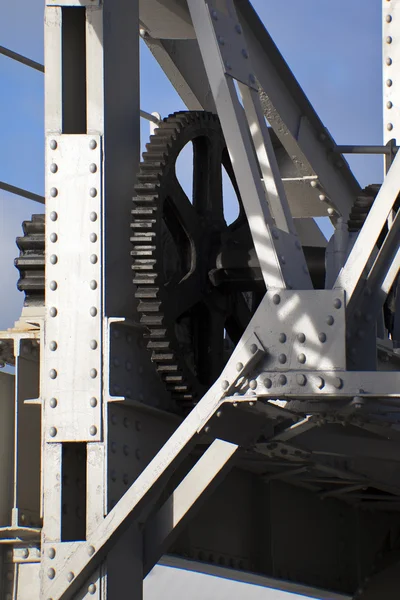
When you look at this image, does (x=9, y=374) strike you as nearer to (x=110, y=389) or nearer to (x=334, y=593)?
(x=110, y=389)

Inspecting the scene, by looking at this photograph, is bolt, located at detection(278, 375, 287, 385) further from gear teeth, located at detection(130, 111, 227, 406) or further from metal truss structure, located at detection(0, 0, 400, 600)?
gear teeth, located at detection(130, 111, 227, 406)

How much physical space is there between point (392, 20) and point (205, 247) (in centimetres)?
194

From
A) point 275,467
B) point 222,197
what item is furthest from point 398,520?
point 222,197

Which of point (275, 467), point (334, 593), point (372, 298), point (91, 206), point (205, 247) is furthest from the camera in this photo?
point (334, 593)

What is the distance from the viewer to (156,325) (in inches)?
300

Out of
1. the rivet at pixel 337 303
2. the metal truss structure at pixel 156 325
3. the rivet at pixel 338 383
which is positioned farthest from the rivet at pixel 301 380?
the rivet at pixel 337 303

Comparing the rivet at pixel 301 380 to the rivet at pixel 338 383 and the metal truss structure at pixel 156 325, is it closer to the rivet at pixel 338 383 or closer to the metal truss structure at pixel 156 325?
the metal truss structure at pixel 156 325

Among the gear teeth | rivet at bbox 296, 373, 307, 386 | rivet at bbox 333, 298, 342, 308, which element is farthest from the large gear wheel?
rivet at bbox 333, 298, 342, 308

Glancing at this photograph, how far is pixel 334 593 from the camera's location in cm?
1210

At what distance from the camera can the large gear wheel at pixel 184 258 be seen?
765 cm

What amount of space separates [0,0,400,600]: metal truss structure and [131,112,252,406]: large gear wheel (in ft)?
0.05

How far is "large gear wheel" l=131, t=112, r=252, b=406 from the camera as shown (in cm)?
765

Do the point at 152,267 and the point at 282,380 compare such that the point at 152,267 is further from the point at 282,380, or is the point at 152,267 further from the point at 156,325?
the point at 282,380

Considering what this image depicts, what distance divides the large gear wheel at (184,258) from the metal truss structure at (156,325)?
1 centimetres
